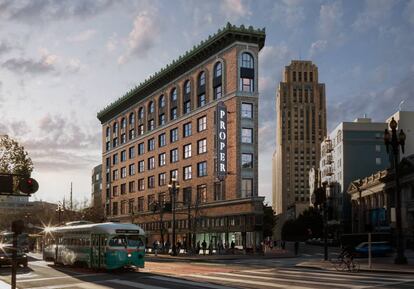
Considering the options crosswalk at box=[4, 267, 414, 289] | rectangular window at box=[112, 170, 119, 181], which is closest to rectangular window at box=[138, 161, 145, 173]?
rectangular window at box=[112, 170, 119, 181]

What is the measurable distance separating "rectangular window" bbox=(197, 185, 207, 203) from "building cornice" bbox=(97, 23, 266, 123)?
687 inches

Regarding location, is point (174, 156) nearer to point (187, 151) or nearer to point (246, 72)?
point (187, 151)

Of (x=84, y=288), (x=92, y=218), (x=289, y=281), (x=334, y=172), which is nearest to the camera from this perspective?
(x=84, y=288)

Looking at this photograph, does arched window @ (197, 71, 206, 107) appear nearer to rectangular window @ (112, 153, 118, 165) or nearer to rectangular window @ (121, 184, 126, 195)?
rectangular window @ (121, 184, 126, 195)

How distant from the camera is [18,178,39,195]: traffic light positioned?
17156 millimetres

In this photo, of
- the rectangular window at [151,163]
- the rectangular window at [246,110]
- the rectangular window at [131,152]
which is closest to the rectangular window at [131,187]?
the rectangular window at [131,152]

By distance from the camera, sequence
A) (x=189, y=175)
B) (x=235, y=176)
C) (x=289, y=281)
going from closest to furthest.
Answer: (x=289, y=281)
(x=235, y=176)
(x=189, y=175)

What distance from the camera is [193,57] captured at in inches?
3100

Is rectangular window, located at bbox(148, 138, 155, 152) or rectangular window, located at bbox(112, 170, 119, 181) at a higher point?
rectangular window, located at bbox(148, 138, 155, 152)

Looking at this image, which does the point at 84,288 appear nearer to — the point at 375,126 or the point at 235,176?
the point at 235,176

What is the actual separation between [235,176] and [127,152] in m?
39.1

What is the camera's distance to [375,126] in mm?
118625

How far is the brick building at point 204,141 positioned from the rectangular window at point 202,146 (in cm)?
14

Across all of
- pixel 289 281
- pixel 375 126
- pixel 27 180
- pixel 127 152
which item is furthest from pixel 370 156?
pixel 27 180
